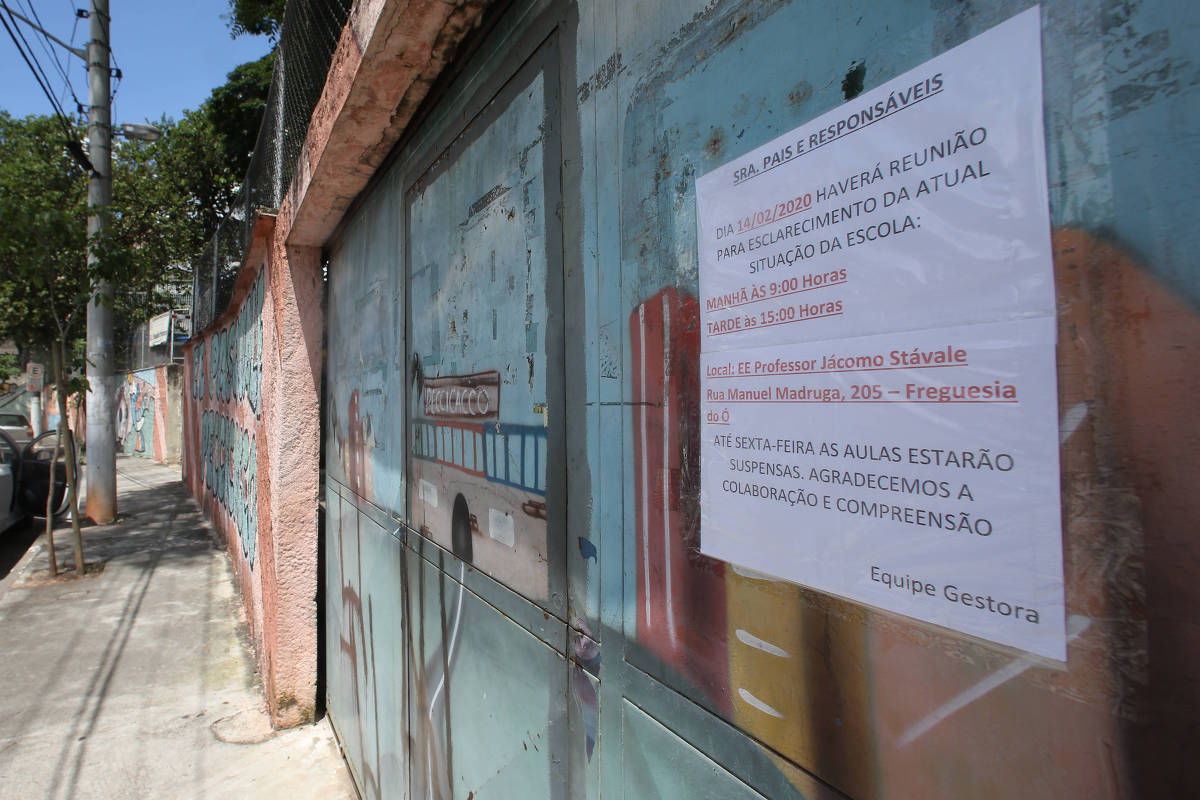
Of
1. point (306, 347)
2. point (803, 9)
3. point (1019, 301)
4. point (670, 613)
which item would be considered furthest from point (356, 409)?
point (1019, 301)

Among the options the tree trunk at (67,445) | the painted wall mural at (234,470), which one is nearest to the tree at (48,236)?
the tree trunk at (67,445)

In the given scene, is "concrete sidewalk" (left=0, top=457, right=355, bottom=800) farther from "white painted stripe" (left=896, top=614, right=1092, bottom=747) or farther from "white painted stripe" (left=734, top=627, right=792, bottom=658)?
"white painted stripe" (left=896, top=614, right=1092, bottom=747)

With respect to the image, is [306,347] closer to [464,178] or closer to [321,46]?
[321,46]

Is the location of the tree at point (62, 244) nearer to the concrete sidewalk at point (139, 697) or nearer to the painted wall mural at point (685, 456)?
the concrete sidewalk at point (139, 697)

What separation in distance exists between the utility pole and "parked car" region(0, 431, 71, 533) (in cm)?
41

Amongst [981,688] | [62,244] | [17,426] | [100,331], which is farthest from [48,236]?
[17,426]

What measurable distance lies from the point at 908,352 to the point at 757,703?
1.67 feet

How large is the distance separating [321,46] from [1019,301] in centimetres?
316

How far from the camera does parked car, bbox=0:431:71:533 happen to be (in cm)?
819

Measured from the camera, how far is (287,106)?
3658 millimetres

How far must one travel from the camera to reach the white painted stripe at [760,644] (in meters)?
0.83

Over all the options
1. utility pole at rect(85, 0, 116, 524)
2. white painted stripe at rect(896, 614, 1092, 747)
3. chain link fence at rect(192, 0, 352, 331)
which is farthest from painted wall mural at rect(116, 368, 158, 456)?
white painted stripe at rect(896, 614, 1092, 747)

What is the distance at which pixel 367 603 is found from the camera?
3.01 metres

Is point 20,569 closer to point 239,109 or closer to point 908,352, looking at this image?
point 908,352
